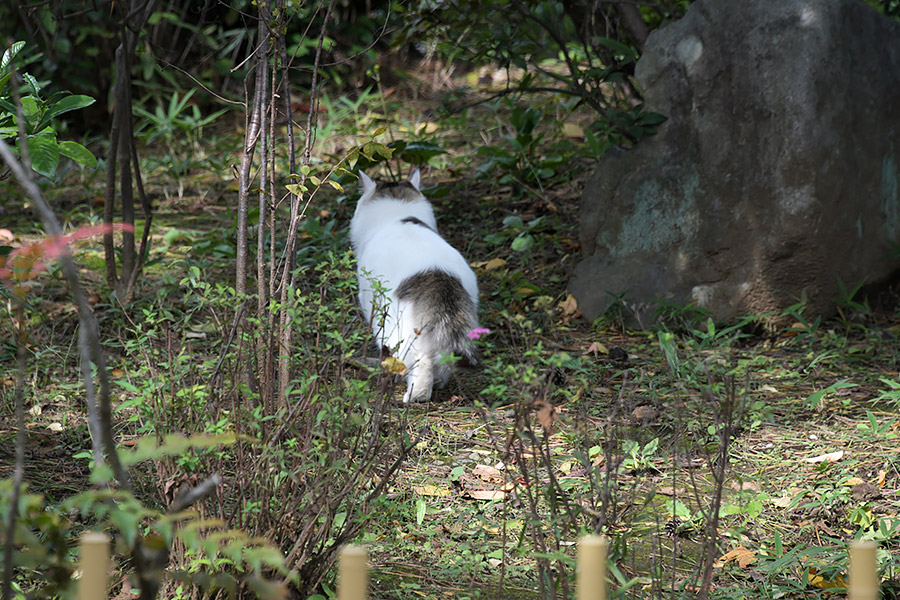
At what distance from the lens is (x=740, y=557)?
2340 mm

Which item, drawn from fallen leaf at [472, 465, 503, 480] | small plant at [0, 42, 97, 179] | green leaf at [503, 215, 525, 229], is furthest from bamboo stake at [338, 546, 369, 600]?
green leaf at [503, 215, 525, 229]

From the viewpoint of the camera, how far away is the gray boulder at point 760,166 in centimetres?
410

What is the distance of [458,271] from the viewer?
12.6 ft

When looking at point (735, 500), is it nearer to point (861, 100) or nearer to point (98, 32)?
point (861, 100)

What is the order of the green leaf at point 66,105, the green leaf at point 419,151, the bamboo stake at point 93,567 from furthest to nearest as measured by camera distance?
the green leaf at point 419,151, the green leaf at point 66,105, the bamboo stake at point 93,567

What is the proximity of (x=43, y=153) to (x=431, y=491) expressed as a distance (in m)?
1.46

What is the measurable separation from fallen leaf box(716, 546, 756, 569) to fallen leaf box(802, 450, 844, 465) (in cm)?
69

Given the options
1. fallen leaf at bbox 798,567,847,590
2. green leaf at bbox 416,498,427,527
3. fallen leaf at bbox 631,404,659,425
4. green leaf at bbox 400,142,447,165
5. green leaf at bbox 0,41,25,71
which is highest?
green leaf at bbox 400,142,447,165

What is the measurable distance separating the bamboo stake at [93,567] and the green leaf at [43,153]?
1183 mm

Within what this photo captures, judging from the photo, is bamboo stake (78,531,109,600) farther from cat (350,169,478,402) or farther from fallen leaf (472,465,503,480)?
cat (350,169,478,402)

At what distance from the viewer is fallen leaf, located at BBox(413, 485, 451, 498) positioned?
9.02 feet

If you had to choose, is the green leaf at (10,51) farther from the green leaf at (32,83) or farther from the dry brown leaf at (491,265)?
the dry brown leaf at (491,265)

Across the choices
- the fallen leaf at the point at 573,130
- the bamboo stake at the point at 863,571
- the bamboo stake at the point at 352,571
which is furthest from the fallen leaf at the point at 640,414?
the fallen leaf at the point at 573,130

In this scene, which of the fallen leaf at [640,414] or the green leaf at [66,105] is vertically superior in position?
the green leaf at [66,105]
